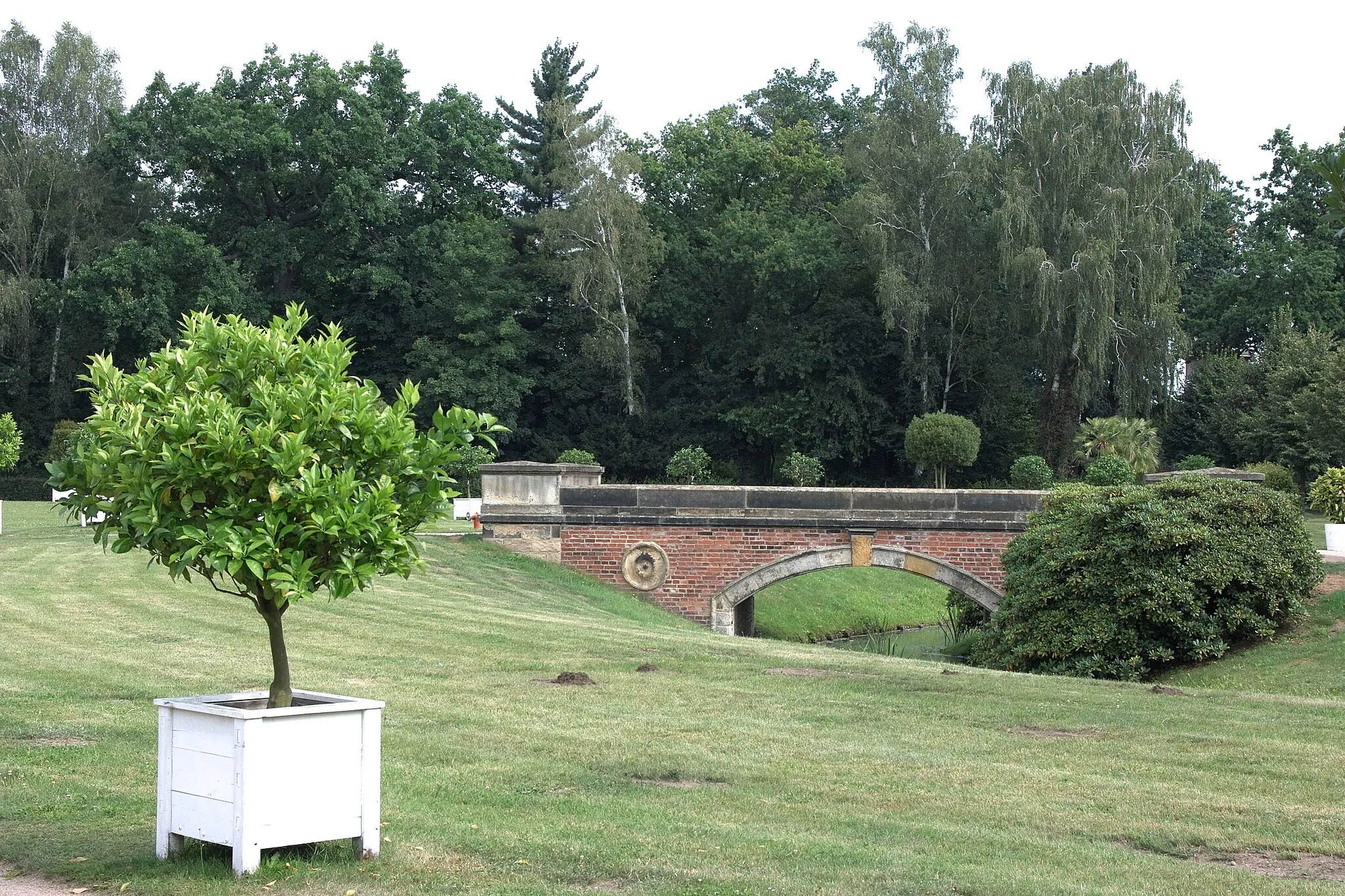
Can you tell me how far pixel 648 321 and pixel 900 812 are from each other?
38.3 metres

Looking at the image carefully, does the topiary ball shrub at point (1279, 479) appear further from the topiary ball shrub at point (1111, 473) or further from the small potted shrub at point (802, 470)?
the small potted shrub at point (802, 470)

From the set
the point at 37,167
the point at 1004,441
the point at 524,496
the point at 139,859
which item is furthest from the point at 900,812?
the point at 37,167

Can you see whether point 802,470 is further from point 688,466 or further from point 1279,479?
point 1279,479

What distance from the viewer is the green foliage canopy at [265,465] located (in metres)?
5.23

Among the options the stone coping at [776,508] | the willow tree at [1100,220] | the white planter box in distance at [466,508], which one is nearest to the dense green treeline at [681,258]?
the willow tree at [1100,220]

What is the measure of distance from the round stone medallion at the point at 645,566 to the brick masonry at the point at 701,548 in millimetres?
67

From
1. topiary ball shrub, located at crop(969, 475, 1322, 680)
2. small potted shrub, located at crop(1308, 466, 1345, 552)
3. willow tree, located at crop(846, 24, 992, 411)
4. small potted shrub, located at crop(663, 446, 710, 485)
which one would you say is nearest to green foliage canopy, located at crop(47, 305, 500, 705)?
topiary ball shrub, located at crop(969, 475, 1322, 680)

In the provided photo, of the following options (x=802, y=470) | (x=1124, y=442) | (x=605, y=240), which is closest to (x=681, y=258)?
(x=605, y=240)

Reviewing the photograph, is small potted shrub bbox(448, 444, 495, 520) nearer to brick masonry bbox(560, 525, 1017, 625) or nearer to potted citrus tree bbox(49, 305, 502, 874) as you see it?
brick masonry bbox(560, 525, 1017, 625)

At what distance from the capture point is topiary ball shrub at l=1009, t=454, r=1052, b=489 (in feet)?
93.1

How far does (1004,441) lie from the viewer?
40312mm

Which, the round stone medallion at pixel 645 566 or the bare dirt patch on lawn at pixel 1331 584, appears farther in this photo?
the round stone medallion at pixel 645 566

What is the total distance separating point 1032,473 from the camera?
94.3 ft

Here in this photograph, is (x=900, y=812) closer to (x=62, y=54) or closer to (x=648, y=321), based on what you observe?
(x=648, y=321)
